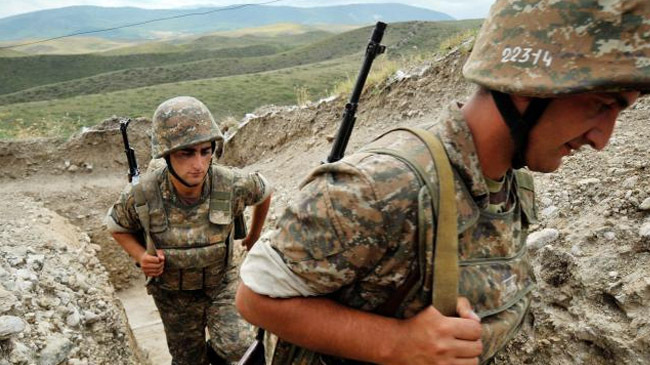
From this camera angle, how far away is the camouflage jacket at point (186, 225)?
3.46 metres

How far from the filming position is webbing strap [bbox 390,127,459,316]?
121 centimetres

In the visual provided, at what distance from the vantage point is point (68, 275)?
434 cm

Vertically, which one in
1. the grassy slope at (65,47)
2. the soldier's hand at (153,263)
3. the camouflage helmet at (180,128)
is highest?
the camouflage helmet at (180,128)

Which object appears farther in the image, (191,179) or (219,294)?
(219,294)

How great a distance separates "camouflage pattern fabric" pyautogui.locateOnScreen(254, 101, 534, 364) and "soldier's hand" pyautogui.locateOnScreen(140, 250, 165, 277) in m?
2.31

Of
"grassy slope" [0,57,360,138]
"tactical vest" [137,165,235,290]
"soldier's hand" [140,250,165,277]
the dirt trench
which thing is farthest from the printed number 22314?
"grassy slope" [0,57,360,138]

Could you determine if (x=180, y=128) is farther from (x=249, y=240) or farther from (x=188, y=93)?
(x=188, y=93)

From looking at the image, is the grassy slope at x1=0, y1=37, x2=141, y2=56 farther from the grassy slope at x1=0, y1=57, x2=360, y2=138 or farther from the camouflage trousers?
the camouflage trousers

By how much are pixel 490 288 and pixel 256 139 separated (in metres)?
8.20

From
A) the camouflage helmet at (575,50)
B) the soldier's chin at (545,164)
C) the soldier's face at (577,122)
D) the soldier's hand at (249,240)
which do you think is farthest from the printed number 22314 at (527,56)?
the soldier's hand at (249,240)

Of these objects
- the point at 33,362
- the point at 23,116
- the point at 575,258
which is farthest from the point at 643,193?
the point at 23,116

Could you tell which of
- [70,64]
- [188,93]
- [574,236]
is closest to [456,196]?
[574,236]

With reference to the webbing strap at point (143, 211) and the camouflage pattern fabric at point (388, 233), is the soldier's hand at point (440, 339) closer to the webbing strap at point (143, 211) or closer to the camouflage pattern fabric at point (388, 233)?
the camouflage pattern fabric at point (388, 233)

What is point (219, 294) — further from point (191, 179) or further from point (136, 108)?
point (136, 108)
